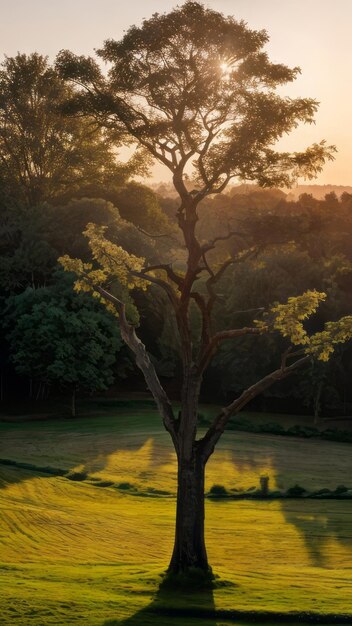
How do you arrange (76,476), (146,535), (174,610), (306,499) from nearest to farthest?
(174,610), (146,535), (306,499), (76,476)

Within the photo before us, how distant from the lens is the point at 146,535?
29391 mm

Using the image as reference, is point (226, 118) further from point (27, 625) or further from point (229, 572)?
point (27, 625)

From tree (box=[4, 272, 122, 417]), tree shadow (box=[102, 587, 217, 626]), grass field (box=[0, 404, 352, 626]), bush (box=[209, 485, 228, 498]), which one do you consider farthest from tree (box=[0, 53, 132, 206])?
tree shadow (box=[102, 587, 217, 626])

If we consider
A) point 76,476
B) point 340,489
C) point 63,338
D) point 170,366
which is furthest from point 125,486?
point 170,366

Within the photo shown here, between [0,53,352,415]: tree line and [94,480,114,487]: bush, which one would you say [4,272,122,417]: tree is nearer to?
[0,53,352,415]: tree line

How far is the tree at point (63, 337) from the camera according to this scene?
209 ft

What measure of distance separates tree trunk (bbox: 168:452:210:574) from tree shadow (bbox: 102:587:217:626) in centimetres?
118

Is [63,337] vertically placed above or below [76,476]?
above

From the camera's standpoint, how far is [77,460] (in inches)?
1932

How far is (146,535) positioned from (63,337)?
3661cm

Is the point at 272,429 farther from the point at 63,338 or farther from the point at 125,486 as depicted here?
the point at 125,486

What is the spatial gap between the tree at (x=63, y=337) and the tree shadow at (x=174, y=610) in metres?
43.6

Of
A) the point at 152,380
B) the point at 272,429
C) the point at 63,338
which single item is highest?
the point at 63,338

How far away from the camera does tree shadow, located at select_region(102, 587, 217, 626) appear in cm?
1762
